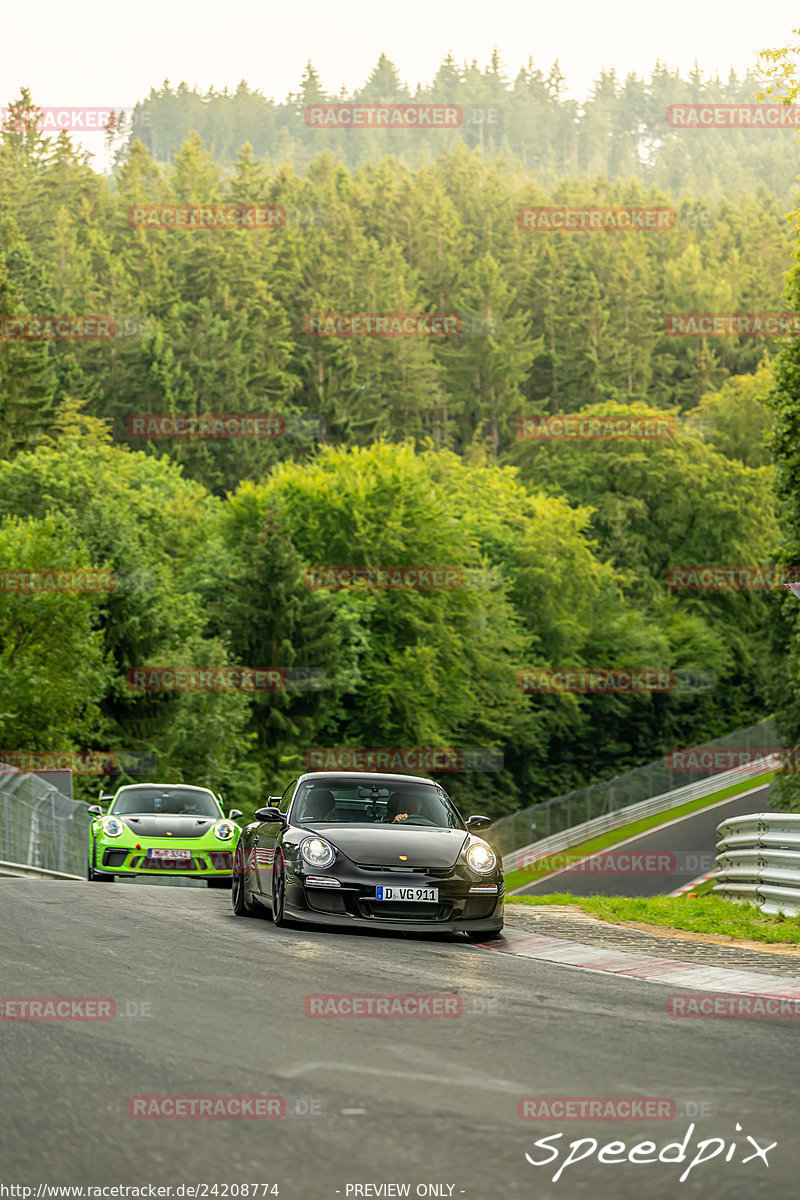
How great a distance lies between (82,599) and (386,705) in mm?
19003

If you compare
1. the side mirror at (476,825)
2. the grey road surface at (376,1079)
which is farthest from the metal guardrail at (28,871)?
the grey road surface at (376,1079)

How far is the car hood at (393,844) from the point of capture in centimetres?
1246

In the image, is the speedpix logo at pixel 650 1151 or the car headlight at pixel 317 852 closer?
the speedpix logo at pixel 650 1151

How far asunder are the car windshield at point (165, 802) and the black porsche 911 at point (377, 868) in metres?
6.72

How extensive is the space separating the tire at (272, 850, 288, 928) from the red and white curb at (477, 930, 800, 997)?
178 centimetres

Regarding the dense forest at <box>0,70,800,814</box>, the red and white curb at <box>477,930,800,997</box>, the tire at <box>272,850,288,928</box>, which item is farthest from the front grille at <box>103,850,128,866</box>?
the dense forest at <box>0,70,800,814</box>

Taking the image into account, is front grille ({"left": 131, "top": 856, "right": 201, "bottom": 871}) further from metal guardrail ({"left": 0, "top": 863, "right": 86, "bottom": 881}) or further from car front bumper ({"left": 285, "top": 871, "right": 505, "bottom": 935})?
car front bumper ({"left": 285, "top": 871, "right": 505, "bottom": 935})

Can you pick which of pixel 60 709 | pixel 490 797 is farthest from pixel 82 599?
pixel 490 797

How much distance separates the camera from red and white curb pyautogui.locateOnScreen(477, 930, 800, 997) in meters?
10.1

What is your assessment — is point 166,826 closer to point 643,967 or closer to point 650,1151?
point 643,967

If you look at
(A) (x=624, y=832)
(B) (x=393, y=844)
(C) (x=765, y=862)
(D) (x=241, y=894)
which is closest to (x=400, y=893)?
(B) (x=393, y=844)

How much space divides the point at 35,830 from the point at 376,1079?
741 inches

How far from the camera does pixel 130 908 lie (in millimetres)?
14383

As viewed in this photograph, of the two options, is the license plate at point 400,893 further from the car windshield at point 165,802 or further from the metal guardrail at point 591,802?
the metal guardrail at point 591,802
